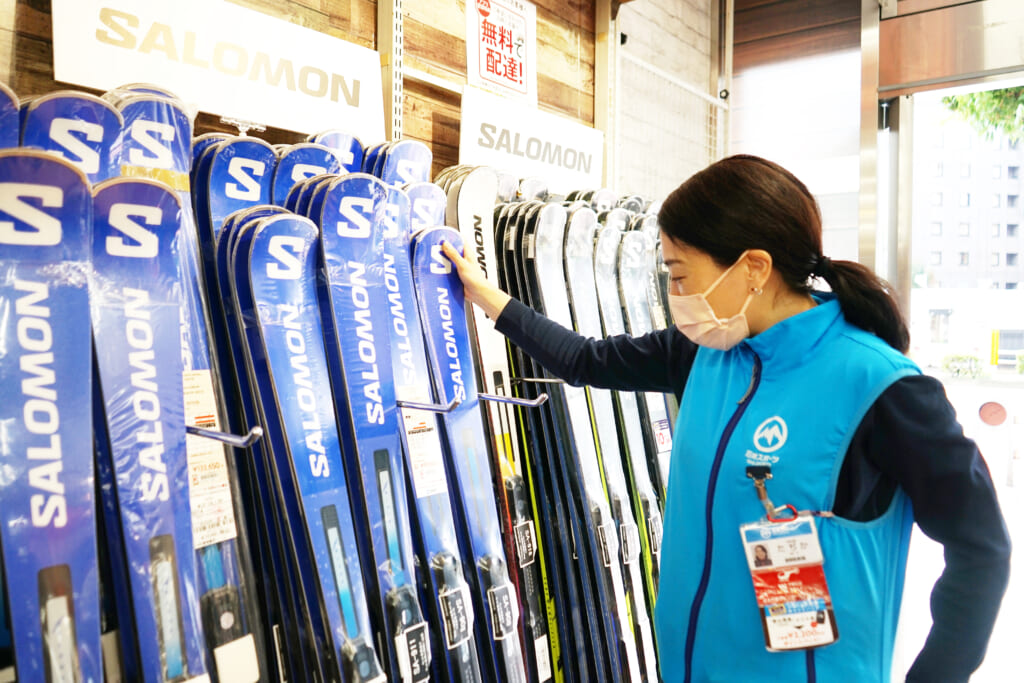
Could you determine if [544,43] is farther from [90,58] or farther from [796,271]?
[796,271]

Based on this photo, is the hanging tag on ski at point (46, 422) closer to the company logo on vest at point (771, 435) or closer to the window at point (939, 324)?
the company logo on vest at point (771, 435)

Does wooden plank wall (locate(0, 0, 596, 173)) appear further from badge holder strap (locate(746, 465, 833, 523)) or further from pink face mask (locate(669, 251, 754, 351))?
badge holder strap (locate(746, 465, 833, 523))

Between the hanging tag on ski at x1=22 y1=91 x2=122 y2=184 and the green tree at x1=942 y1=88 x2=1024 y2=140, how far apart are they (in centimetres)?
350

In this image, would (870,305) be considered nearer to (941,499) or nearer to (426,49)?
(941,499)

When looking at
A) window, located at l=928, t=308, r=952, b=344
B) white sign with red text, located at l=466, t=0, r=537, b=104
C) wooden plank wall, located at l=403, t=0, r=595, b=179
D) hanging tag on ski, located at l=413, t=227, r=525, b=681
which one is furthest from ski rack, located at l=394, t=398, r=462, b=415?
window, located at l=928, t=308, r=952, b=344

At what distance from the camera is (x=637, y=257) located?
208 cm

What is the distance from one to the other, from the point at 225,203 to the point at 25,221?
382 millimetres

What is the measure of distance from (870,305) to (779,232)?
17cm

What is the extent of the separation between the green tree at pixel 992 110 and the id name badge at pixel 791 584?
3103 millimetres

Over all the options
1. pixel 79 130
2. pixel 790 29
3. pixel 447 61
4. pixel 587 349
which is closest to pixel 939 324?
pixel 790 29

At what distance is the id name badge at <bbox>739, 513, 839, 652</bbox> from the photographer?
103cm

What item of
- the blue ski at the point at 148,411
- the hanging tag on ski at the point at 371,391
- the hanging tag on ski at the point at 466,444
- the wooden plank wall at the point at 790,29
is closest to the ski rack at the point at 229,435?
the blue ski at the point at 148,411

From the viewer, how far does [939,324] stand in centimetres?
346

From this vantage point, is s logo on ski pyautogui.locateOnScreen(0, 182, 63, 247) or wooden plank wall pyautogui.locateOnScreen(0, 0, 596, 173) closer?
s logo on ski pyautogui.locateOnScreen(0, 182, 63, 247)
